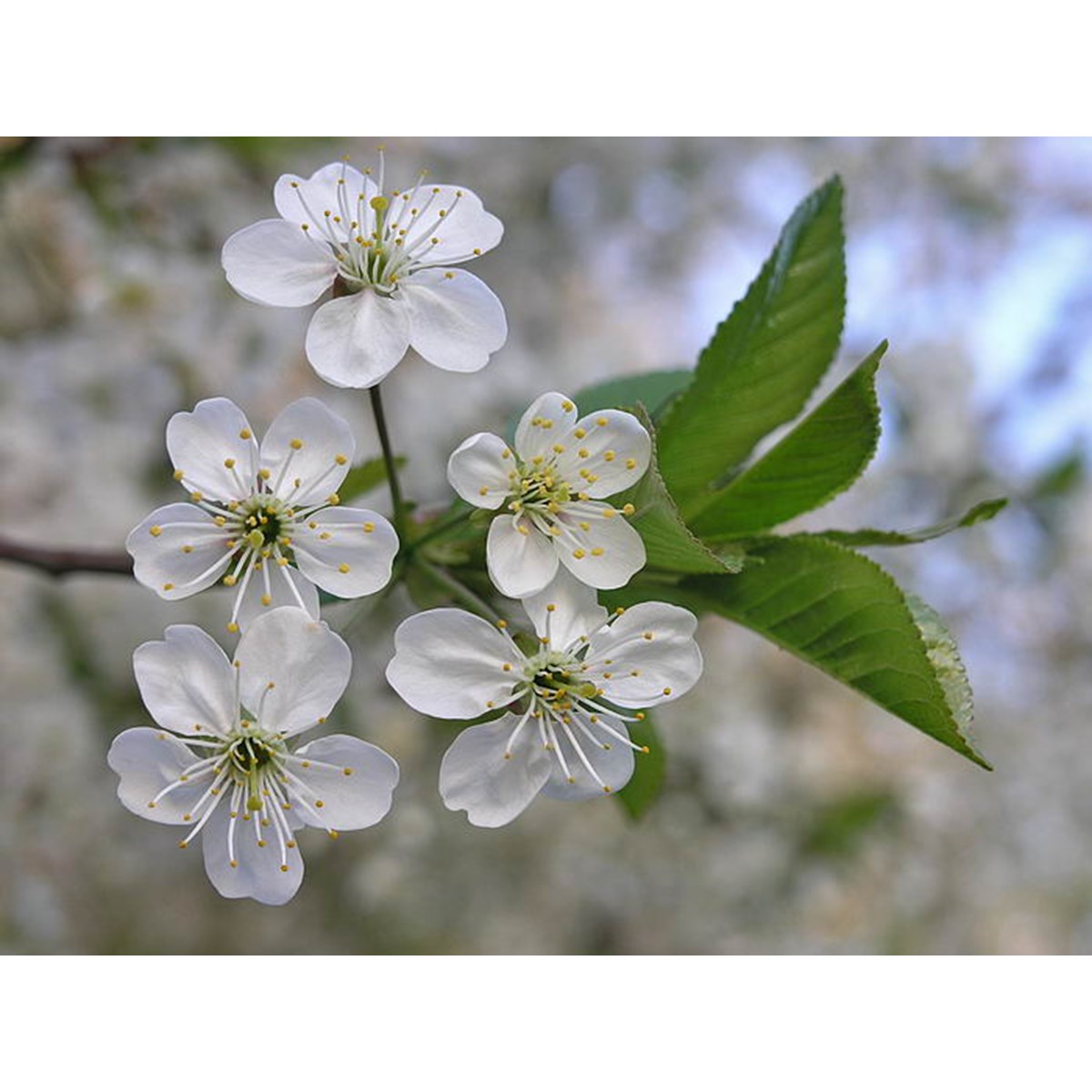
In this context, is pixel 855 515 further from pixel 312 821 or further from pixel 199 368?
pixel 312 821

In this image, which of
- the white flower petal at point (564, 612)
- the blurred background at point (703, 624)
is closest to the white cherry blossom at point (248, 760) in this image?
the white flower petal at point (564, 612)

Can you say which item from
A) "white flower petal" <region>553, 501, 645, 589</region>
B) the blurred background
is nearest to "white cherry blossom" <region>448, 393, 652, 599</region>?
"white flower petal" <region>553, 501, 645, 589</region>

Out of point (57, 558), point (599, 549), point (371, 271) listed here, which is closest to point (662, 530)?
point (599, 549)

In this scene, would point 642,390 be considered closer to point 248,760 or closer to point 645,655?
point 645,655

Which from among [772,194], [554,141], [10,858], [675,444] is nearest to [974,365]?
[772,194]

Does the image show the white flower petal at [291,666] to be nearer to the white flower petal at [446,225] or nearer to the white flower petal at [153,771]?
the white flower petal at [153,771]
